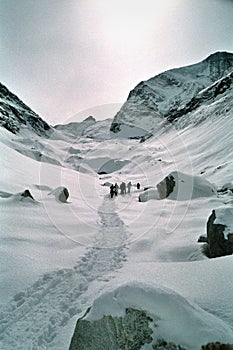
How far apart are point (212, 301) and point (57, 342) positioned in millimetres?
2513

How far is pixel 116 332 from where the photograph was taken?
3.32 meters

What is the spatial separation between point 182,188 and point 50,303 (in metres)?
13.1

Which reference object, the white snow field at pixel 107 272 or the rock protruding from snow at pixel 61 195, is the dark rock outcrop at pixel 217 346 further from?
the rock protruding from snow at pixel 61 195

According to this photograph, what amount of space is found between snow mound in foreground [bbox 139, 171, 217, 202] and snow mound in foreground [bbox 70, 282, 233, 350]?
1304cm

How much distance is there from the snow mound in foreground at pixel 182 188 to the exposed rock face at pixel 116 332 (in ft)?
43.8

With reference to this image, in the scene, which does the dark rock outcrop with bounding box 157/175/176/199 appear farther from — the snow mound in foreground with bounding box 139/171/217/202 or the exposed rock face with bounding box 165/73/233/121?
the exposed rock face with bounding box 165/73/233/121

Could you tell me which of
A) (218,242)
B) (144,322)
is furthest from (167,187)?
(144,322)

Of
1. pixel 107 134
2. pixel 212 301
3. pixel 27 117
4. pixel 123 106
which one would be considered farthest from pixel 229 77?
pixel 123 106


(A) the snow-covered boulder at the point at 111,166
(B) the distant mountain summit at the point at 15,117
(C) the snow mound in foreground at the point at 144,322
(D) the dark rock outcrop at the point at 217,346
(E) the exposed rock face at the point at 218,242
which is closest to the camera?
(D) the dark rock outcrop at the point at 217,346

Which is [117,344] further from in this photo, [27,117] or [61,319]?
[27,117]

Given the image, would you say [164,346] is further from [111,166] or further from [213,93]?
[213,93]

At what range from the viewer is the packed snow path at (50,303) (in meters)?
4.39

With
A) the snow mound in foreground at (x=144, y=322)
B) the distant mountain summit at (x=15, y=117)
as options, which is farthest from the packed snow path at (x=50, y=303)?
the distant mountain summit at (x=15, y=117)

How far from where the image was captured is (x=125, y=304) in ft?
11.6
